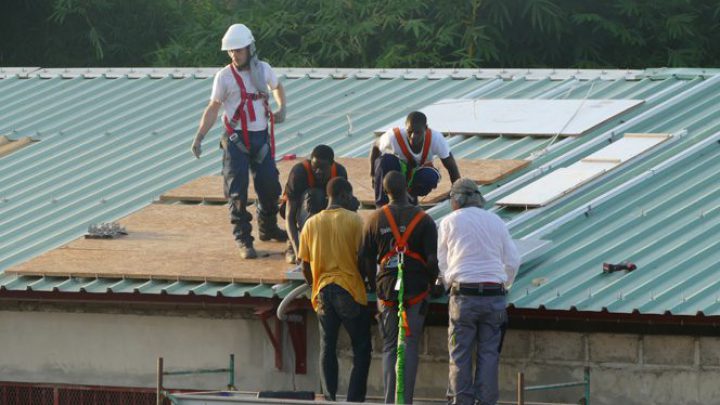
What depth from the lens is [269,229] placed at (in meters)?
19.4

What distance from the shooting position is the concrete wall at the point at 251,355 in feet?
56.3

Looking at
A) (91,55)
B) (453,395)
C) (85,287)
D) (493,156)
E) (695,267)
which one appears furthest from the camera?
(91,55)

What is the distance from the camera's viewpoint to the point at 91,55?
43.5 meters

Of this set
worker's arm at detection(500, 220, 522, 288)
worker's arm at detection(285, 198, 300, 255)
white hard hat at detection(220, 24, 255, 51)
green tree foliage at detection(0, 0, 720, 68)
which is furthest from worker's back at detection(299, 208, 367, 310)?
green tree foliage at detection(0, 0, 720, 68)

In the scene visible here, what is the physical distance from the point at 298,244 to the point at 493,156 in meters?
4.32

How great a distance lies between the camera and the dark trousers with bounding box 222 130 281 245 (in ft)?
61.5

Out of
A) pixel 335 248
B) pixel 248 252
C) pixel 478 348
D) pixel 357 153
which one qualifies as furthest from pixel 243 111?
pixel 357 153

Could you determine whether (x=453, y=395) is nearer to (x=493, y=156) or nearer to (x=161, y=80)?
(x=493, y=156)

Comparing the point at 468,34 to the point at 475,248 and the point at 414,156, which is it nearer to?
the point at 414,156

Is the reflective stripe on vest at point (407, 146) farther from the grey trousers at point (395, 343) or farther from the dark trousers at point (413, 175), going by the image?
the grey trousers at point (395, 343)

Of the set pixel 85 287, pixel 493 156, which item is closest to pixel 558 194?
pixel 493 156

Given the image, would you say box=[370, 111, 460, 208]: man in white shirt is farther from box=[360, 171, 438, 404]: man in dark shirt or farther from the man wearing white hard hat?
the man wearing white hard hat

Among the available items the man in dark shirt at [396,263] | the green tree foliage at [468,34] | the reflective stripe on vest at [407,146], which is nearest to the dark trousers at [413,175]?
the reflective stripe on vest at [407,146]

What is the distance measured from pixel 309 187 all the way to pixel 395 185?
1326 mm
